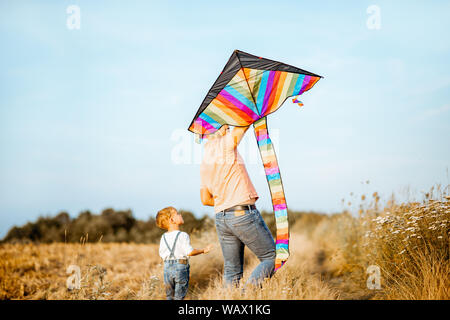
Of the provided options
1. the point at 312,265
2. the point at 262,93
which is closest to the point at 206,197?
the point at 262,93

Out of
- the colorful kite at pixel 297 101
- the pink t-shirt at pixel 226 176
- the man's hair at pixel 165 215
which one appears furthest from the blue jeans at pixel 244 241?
the colorful kite at pixel 297 101

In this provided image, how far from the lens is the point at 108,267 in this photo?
814 centimetres

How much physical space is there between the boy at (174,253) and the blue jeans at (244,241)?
15.4 inches

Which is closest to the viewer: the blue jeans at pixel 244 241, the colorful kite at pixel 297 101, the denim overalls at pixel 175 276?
the blue jeans at pixel 244 241

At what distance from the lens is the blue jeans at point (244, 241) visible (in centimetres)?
341

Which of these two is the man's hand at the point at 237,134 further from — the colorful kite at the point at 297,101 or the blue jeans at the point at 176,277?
the blue jeans at the point at 176,277

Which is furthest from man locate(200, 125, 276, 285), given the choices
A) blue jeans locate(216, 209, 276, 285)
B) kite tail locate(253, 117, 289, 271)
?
kite tail locate(253, 117, 289, 271)

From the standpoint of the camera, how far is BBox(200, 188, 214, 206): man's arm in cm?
365

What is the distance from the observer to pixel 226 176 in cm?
351

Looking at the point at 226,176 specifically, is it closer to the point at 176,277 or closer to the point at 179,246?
the point at 179,246

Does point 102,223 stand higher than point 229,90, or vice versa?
Answer: point 229,90
